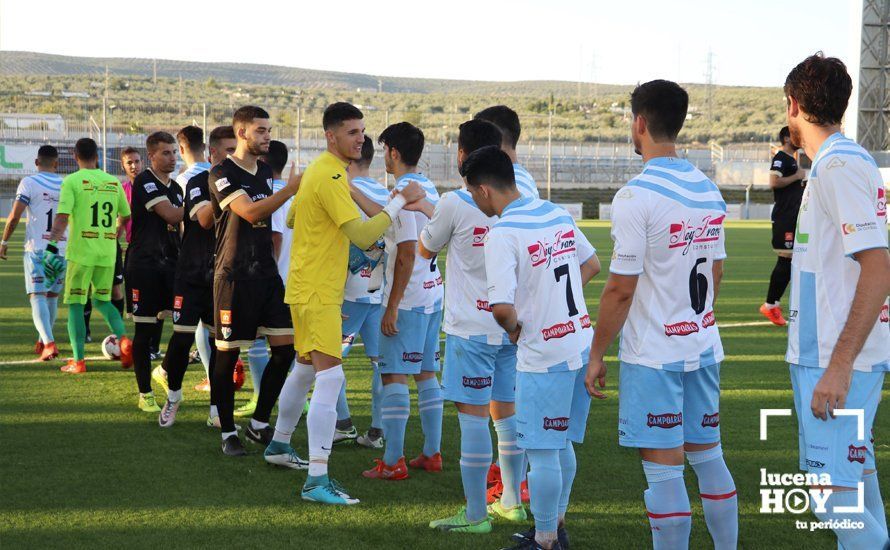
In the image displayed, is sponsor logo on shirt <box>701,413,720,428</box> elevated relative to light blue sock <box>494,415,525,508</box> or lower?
elevated

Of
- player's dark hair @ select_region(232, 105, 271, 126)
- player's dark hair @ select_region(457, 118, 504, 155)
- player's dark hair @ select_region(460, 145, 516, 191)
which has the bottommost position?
player's dark hair @ select_region(460, 145, 516, 191)

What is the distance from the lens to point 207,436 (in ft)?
22.7

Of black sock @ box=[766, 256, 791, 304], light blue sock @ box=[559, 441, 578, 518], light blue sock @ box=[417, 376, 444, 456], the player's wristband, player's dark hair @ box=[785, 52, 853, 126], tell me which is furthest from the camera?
black sock @ box=[766, 256, 791, 304]

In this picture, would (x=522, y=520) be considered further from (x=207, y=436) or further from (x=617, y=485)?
(x=207, y=436)

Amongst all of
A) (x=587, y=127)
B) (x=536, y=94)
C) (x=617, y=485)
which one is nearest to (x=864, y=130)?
(x=617, y=485)

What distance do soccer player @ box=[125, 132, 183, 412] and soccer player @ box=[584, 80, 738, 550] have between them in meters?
4.72

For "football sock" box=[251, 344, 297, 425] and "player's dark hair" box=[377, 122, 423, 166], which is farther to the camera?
"football sock" box=[251, 344, 297, 425]

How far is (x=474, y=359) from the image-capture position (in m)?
5.08

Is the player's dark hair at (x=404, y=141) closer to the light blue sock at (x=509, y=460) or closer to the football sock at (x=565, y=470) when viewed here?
the light blue sock at (x=509, y=460)

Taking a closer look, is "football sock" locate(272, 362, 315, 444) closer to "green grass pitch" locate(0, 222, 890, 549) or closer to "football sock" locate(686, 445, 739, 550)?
"green grass pitch" locate(0, 222, 890, 549)

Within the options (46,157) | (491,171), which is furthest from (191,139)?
(491,171)

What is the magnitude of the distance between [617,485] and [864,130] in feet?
153

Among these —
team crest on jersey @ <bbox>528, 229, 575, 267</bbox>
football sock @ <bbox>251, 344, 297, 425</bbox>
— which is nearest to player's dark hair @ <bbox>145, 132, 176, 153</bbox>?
football sock @ <bbox>251, 344, 297, 425</bbox>

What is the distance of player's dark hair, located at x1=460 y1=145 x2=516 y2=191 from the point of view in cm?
443
